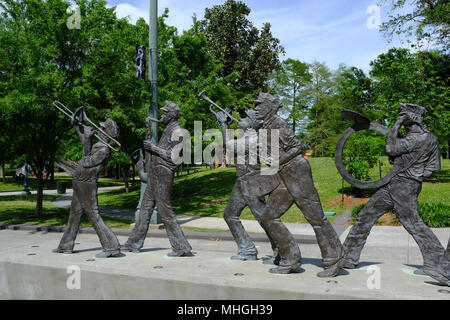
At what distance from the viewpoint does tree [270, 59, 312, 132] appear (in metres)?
36.4

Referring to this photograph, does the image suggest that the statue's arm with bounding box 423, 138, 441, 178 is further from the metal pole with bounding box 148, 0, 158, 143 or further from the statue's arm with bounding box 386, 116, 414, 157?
the metal pole with bounding box 148, 0, 158, 143

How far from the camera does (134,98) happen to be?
12.8 metres

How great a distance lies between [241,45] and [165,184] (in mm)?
22973

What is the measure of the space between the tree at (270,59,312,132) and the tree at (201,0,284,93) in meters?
7.87

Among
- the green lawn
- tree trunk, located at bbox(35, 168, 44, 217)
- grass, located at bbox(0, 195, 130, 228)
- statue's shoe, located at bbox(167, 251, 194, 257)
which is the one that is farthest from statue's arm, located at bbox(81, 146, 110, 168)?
tree trunk, located at bbox(35, 168, 44, 217)

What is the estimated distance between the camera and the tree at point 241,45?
27.5 metres

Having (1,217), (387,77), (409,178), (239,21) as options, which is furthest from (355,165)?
(239,21)

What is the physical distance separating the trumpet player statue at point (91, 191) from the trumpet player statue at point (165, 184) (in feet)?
2.03

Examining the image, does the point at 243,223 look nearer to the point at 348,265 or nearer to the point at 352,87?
the point at 348,265

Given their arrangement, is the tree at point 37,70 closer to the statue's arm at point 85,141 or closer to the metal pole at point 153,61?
the metal pole at point 153,61

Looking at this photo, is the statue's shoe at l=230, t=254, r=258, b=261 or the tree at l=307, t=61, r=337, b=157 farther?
the tree at l=307, t=61, r=337, b=157

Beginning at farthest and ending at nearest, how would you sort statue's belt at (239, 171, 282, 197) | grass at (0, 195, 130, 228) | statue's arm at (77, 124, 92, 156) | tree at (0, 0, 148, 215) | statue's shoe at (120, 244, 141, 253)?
grass at (0, 195, 130, 228) → tree at (0, 0, 148, 215) → statue's shoe at (120, 244, 141, 253) → statue's arm at (77, 124, 92, 156) → statue's belt at (239, 171, 282, 197)

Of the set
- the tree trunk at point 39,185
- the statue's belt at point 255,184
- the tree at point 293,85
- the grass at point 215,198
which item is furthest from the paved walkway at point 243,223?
the tree at point 293,85
